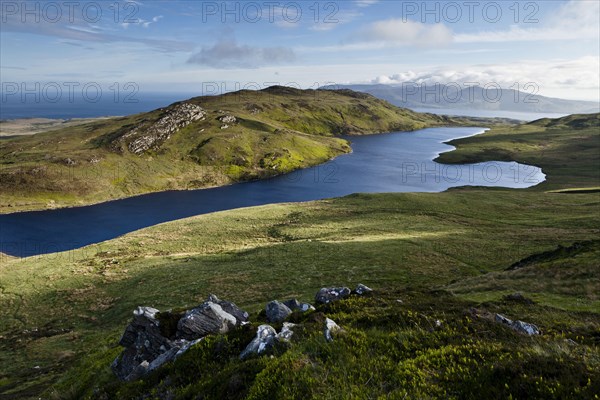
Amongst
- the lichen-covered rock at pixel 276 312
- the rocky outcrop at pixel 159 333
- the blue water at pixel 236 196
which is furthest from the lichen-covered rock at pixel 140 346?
the blue water at pixel 236 196

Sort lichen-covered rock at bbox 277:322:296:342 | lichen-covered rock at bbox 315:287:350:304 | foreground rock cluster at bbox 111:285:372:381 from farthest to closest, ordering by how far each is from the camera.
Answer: lichen-covered rock at bbox 315:287:350:304 → foreground rock cluster at bbox 111:285:372:381 → lichen-covered rock at bbox 277:322:296:342

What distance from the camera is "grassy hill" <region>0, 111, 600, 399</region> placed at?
11.1 meters

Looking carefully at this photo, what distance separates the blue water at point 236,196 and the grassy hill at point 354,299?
3245 cm

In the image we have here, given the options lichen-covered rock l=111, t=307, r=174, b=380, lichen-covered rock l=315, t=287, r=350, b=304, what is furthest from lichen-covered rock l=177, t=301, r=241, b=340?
lichen-covered rock l=315, t=287, r=350, b=304

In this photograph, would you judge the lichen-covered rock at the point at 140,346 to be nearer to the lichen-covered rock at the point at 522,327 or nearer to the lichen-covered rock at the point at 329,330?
the lichen-covered rock at the point at 329,330

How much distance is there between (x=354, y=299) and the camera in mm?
19953

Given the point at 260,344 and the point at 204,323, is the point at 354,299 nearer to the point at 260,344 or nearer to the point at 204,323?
the point at 260,344

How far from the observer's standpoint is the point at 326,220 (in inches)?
3246

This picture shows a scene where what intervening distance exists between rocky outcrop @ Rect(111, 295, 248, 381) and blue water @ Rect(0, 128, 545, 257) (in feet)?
284

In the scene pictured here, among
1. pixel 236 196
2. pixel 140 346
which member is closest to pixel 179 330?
pixel 140 346

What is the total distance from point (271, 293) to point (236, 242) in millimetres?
29766

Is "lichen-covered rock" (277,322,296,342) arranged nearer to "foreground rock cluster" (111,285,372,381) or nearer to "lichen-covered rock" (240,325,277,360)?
"foreground rock cluster" (111,285,372,381)

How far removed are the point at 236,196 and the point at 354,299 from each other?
413 ft

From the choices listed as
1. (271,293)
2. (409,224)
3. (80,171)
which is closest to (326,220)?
(409,224)
